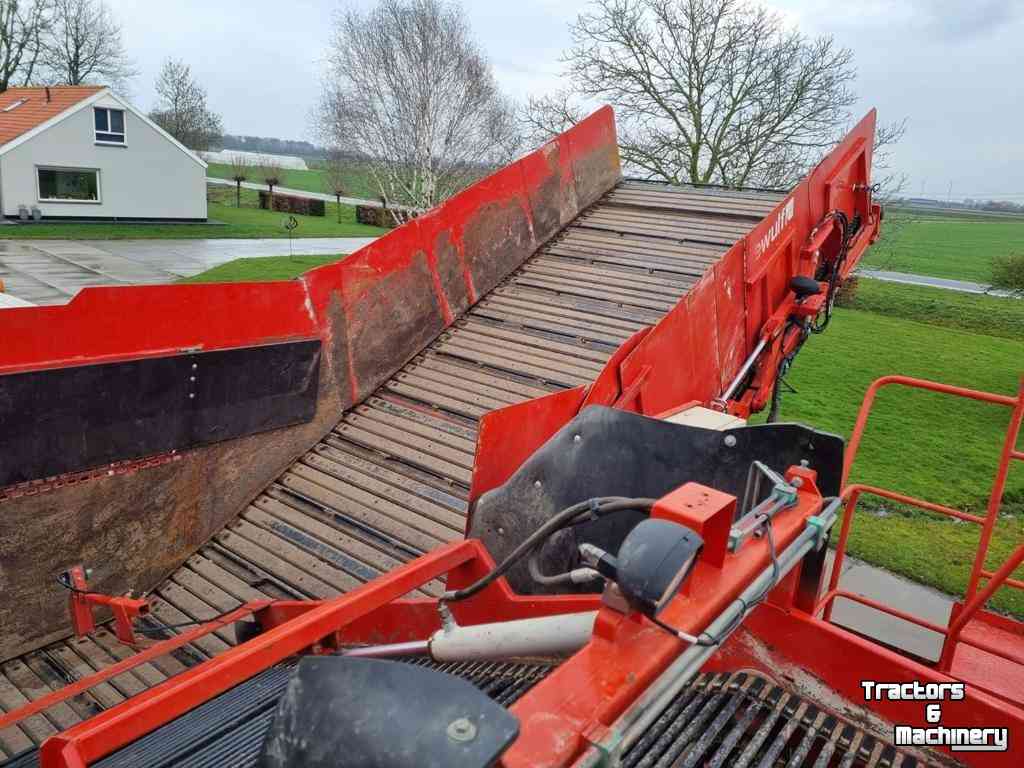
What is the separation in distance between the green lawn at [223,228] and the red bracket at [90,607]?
22.8 meters

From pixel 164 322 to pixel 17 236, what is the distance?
22909 mm

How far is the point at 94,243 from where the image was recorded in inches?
880

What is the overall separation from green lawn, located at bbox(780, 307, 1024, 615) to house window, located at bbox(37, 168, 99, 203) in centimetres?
2516

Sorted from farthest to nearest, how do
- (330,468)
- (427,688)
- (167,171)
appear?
(167,171), (330,468), (427,688)

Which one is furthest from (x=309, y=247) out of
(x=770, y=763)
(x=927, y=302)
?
(x=770, y=763)

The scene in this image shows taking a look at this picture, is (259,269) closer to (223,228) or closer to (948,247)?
(223,228)

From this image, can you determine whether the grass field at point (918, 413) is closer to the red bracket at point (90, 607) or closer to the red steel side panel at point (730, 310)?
the red steel side panel at point (730, 310)

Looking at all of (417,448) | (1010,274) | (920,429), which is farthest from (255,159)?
(417,448)

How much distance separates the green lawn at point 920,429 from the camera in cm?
616

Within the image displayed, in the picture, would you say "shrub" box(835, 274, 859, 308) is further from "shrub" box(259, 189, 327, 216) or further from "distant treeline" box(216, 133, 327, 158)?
"distant treeline" box(216, 133, 327, 158)

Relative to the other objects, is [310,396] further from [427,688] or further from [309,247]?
[309,247]

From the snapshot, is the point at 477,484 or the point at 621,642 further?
the point at 477,484

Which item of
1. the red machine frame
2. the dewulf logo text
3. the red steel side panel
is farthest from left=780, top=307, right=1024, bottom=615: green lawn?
the red machine frame

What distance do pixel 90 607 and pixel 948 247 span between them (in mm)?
53533
